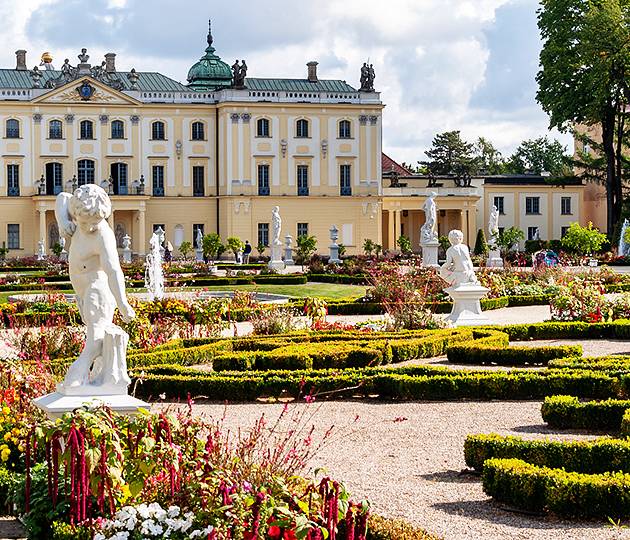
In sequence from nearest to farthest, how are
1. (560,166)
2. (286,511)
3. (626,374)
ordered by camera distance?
(286,511) < (626,374) < (560,166)

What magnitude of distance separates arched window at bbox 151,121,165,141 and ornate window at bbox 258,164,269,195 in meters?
4.13

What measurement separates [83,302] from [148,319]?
7343 millimetres

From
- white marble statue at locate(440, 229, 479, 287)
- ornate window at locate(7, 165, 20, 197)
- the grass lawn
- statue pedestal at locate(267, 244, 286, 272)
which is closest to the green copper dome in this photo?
ornate window at locate(7, 165, 20, 197)

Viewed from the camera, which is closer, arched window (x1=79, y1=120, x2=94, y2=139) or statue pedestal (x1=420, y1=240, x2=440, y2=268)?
statue pedestal (x1=420, y1=240, x2=440, y2=268)

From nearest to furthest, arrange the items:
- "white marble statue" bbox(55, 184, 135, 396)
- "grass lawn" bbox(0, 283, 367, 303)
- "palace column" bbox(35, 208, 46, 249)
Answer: "white marble statue" bbox(55, 184, 135, 396)
"grass lawn" bbox(0, 283, 367, 303)
"palace column" bbox(35, 208, 46, 249)

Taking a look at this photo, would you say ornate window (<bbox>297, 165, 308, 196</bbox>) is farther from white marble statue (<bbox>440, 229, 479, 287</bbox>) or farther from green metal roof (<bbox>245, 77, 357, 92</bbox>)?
white marble statue (<bbox>440, 229, 479, 287</bbox>)

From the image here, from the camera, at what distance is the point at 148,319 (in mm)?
14602

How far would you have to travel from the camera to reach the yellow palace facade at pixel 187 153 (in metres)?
48.4

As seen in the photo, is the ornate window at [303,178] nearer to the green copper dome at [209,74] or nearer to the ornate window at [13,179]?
the green copper dome at [209,74]

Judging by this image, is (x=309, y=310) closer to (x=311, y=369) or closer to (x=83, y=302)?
(x=311, y=369)

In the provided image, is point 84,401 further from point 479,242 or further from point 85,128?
point 85,128

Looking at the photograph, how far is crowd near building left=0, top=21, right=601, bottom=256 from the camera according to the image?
48438 millimetres

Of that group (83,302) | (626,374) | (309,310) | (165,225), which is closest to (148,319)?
(309,310)

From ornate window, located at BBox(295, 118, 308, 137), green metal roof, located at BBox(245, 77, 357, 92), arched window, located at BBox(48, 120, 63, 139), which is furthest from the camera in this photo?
green metal roof, located at BBox(245, 77, 357, 92)
